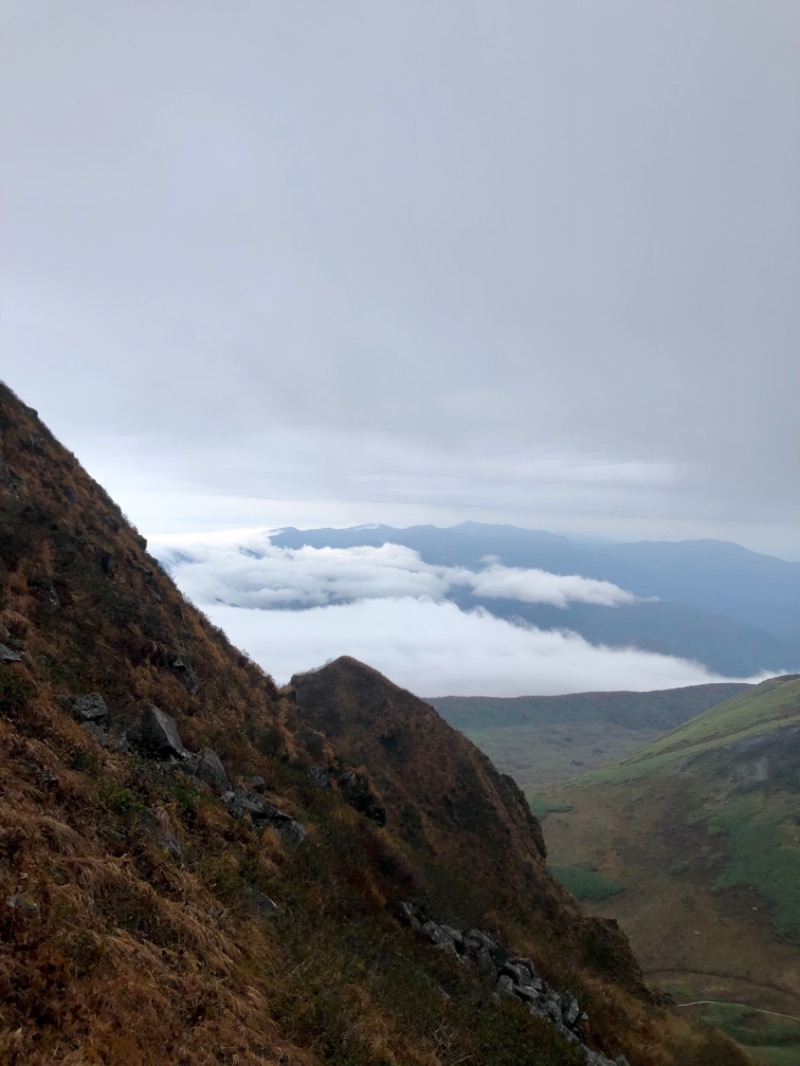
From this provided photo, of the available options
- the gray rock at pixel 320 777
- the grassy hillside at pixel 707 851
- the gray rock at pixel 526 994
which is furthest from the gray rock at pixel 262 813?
the grassy hillside at pixel 707 851

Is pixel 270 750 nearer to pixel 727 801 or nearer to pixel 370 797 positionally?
pixel 370 797

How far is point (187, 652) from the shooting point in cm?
2277

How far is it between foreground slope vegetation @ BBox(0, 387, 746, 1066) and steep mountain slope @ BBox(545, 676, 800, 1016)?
2851 centimetres

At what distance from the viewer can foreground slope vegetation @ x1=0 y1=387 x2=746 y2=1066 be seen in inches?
285

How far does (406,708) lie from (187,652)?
23.8 metres

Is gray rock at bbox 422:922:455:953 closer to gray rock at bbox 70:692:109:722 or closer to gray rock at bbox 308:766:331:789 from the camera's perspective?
gray rock at bbox 308:766:331:789

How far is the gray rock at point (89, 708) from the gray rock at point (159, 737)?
107cm

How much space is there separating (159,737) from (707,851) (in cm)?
8127

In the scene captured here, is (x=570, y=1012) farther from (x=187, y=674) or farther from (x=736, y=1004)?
(x=736, y=1004)

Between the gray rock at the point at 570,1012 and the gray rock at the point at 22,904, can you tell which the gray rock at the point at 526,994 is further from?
the gray rock at the point at 22,904

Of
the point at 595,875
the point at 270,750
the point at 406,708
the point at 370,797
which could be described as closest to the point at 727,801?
the point at 595,875

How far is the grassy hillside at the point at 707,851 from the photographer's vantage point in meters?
48.2

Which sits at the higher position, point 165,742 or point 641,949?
point 165,742

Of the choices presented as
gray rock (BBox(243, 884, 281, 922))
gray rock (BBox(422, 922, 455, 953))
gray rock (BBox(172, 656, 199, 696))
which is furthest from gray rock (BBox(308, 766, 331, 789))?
gray rock (BBox(243, 884, 281, 922))
